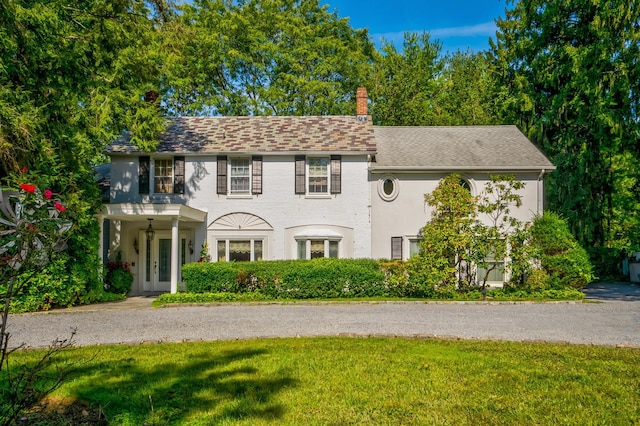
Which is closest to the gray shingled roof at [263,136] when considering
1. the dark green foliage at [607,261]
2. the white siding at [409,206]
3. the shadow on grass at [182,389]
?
the white siding at [409,206]

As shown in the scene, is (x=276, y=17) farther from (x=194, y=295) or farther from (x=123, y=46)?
(x=194, y=295)

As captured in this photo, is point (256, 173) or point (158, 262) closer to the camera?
point (256, 173)

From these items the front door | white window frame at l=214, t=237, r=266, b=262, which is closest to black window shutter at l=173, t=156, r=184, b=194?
the front door

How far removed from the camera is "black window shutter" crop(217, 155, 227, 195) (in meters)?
19.9

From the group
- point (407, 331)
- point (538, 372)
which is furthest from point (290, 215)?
point (538, 372)

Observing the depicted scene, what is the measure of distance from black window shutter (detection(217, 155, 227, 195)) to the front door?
247 cm

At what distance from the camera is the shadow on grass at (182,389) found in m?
5.01

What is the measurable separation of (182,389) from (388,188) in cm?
1540

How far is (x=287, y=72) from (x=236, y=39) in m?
4.26

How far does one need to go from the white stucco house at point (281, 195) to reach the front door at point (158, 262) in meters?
0.04

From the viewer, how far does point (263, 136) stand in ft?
69.1

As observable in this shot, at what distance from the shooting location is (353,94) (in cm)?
3534

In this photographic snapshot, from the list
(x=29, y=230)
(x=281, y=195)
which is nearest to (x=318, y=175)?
(x=281, y=195)

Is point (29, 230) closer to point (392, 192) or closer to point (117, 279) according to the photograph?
point (117, 279)
